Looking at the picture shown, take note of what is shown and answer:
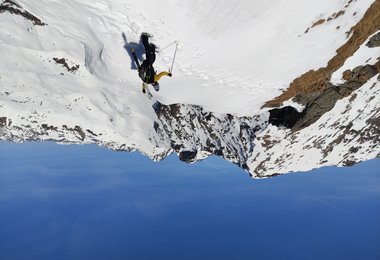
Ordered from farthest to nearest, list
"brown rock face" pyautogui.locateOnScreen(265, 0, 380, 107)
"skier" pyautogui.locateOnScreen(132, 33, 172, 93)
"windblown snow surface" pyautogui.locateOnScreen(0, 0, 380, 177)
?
"windblown snow surface" pyautogui.locateOnScreen(0, 0, 380, 177), "brown rock face" pyautogui.locateOnScreen(265, 0, 380, 107), "skier" pyautogui.locateOnScreen(132, 33, 172, 93)

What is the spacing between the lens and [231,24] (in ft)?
72.8

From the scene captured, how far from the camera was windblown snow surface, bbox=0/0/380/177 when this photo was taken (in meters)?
20.1

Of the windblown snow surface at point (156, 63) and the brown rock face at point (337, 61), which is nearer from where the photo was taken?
the brown rock face at point (337, 61)

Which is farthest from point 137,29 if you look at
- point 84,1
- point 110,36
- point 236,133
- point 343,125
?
point 343,125

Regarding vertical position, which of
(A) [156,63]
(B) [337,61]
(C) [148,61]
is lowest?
(C) [148,61]

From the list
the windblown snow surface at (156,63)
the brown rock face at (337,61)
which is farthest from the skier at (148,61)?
the brown rock face at (337,61)

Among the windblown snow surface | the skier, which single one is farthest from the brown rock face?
the skier

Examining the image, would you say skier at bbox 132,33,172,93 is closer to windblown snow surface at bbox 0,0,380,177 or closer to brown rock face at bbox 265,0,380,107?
windblown snow surface at bbox 0,0,380,177

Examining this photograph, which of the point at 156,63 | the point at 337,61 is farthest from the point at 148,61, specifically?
the point at 337,61

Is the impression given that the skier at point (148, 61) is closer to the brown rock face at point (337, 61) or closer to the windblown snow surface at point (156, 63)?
the windblown snow surface at point (156, 63)

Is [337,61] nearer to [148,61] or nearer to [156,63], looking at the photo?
[156,63]

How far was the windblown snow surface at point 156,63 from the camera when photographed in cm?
2008

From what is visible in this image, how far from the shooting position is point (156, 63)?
22.3 meters

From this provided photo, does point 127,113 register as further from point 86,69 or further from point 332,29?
point 332,29
